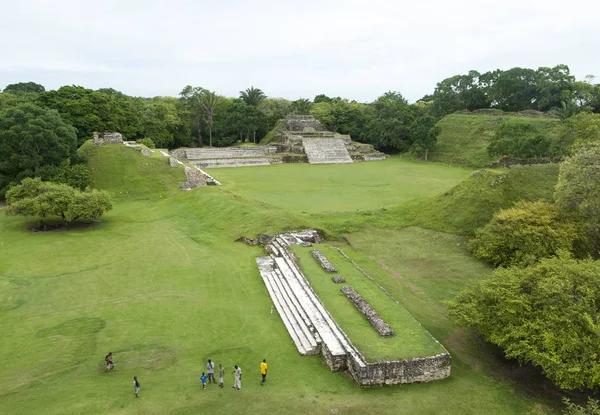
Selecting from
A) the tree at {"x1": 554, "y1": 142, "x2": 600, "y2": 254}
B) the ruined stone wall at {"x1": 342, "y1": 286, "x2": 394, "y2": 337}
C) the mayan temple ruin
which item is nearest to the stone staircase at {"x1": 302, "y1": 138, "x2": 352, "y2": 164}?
the mayan temple ruin

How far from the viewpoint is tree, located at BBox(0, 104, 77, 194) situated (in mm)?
28094

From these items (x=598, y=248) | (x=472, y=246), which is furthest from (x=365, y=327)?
(x=598, y=248)

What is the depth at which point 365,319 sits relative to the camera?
1242 centimetres

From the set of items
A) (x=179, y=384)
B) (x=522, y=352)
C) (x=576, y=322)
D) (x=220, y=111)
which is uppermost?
(x=220, y=111)

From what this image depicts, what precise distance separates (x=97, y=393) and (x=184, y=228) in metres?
14.3


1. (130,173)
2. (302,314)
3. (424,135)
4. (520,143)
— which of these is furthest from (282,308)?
(424,135)

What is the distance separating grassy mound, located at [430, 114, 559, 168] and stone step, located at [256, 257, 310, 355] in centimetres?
3433

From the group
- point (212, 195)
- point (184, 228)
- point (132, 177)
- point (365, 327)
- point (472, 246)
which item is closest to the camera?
point (365, 327)

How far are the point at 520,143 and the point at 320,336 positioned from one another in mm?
31815

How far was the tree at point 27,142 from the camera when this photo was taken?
28.1 metres

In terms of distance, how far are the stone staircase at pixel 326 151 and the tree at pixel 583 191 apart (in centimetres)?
3137

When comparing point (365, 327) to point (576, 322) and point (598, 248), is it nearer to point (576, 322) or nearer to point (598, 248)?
point (576, 322)

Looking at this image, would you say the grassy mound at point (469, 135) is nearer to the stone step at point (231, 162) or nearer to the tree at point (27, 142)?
the stone step at point (231, 162)

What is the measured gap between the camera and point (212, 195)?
27.7 meters
